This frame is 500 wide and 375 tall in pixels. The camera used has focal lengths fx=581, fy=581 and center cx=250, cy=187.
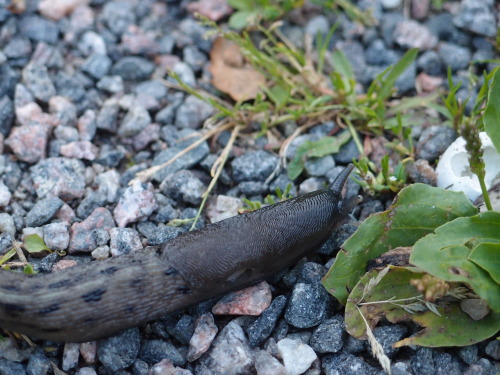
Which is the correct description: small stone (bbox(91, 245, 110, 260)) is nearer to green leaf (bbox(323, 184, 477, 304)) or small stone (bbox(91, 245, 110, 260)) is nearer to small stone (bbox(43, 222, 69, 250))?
small stone (bbox(43, 222, 69, 250))

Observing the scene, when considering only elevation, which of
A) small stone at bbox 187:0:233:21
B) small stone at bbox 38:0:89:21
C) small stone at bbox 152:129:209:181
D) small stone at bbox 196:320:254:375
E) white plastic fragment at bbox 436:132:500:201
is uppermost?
small stone at bbox 187:0:233:21

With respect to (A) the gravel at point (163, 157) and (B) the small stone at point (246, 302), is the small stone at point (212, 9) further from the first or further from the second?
(B) the small stone at point (246, 302)

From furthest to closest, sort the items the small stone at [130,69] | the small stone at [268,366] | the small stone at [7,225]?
1. the small stone at [130,69]
2. the small stone at [7,225]
3. the small stone at [268,366]

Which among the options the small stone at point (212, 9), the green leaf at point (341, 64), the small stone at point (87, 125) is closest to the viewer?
the small stone at point (87, 125)

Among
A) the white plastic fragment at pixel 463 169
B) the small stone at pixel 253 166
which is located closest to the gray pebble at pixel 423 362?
the white plastic fragment at pixel 463 169

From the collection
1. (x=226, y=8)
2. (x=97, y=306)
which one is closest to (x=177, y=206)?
(x=97, y=306)

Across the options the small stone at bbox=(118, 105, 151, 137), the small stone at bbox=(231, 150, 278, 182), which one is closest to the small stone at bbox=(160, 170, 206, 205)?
the small stone at bbox=(231, 150, 278, 182)

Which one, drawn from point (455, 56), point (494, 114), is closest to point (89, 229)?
point (494, 114)
